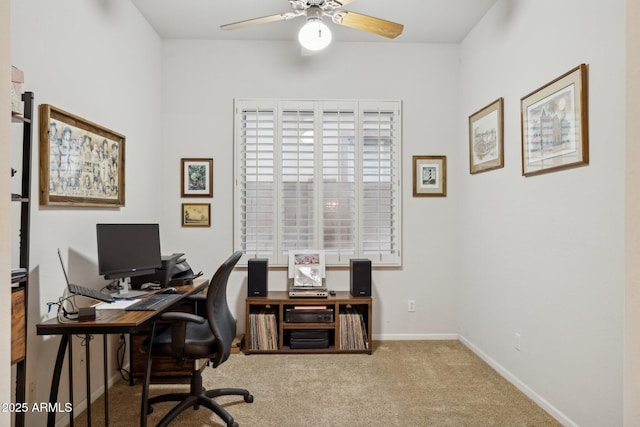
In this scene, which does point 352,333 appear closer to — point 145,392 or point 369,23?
point 145,392

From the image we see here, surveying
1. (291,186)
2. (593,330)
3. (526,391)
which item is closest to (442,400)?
(526,391)

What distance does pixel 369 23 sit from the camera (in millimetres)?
2738

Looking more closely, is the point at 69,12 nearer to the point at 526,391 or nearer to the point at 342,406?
the point at 342,406

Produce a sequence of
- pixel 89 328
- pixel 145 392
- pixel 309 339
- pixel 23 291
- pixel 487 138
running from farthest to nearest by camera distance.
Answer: pixel 309 339
pixel 487 138
pixel 145 392
pixel 89 328
pixel 23 291

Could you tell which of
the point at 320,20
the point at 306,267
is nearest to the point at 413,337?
the point at 306,267

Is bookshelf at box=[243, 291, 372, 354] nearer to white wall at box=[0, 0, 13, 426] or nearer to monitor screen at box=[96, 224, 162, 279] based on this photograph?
monitor screen at box=[96, 224, 162, 279]

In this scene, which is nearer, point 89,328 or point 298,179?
point 89,328

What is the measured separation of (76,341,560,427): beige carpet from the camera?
242 centimetres

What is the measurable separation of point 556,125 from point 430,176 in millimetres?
1679

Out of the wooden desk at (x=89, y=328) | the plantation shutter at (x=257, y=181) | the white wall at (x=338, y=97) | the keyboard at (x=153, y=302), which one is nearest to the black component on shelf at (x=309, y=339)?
the white wall at (x=338, y=97)

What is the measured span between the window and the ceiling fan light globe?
4.08 feet

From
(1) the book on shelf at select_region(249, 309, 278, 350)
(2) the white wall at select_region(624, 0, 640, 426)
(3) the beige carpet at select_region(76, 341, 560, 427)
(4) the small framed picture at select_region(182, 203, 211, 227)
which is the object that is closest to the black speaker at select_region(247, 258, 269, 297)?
(1) the book on shelf at select_region(249, 309, 278, 350)

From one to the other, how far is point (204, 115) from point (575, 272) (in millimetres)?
3433

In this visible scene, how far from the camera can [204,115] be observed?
3.97 m
